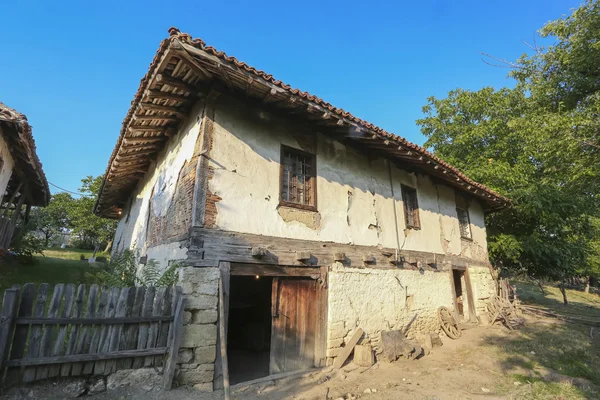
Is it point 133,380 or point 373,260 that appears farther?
point 373,260

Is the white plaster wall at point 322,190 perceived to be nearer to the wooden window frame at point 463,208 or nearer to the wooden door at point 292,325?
the wooden door at point 292,325

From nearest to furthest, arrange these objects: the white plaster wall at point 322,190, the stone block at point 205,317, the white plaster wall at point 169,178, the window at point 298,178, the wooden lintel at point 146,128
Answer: the stone block at point 205,317, the white plaster wall at point 322,190, the white plaster wall at point 169,178, the window at point 298,178, the wooden lintel at point 146,128

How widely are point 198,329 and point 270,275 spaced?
147 cm

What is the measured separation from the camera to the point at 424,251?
Result: 338 inches

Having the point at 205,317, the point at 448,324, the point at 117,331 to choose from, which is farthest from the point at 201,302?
the point at 448,324

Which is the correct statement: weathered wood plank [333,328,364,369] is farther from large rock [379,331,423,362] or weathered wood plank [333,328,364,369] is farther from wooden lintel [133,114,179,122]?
Answer: wooden lintel [133,114,179,122]

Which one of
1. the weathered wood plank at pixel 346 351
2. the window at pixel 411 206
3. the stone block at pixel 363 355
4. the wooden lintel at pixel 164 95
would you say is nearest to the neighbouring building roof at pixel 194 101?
the wooden lintel at pixel 164 95

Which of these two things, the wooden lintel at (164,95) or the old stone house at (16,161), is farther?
the old stone house at (16,161)

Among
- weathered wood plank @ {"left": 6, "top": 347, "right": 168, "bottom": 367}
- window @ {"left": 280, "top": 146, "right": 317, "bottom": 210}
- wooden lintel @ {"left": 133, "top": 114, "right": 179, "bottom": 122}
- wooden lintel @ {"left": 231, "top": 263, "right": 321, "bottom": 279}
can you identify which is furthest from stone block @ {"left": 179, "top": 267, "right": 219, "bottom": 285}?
wooden lintel @ {"left": 133, "top": 114, "right": 179, "bottom": 122}

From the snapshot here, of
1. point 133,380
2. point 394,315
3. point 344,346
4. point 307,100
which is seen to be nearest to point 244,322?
point 344,346

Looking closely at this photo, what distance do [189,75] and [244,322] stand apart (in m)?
6.71

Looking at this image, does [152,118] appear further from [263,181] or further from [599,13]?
[599,13]

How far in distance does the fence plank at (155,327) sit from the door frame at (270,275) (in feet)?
2.74

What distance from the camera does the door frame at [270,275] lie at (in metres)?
4.41
